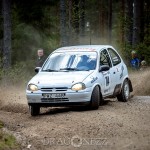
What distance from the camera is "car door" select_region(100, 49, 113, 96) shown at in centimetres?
1367

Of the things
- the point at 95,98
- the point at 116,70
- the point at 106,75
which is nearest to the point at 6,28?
the point at 116,70

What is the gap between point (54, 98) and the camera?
40.8 ft

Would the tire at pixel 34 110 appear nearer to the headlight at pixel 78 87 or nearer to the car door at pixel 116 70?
the headlight at pixel 78 87

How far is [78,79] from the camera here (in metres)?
12.6

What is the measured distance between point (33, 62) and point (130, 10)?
10744 millimetres

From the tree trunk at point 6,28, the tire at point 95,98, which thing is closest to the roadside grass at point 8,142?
the tire at point 95,98

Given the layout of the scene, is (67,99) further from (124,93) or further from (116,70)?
(124,93)

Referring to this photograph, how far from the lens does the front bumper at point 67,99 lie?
12.4 m

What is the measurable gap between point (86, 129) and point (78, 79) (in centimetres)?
270

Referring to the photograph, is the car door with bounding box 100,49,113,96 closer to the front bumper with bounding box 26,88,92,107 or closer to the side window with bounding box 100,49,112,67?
the side window with bounding box 100,49,112,67

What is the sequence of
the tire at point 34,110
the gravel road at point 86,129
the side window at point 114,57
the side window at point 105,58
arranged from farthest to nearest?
the side window at point 114,57 → the side window at point 105,58 → the tire at point 34,110 → the gravel road at point 86,129

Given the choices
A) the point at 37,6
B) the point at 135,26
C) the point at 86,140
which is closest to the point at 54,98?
the point at 86,140

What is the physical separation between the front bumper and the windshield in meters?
1.24

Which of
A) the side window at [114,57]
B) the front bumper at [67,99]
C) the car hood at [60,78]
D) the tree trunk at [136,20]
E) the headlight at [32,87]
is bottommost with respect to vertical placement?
the front bumper at [67,99]
